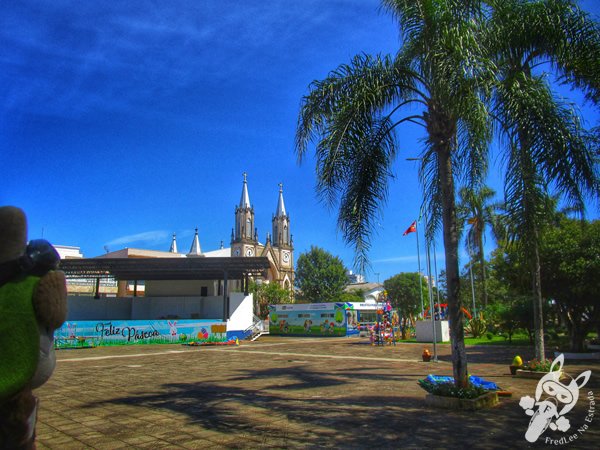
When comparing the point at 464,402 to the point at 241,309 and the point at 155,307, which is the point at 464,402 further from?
the point at 155,307

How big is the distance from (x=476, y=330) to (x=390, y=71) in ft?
84.6

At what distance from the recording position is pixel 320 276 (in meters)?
64.2

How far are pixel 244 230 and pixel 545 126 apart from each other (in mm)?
92174

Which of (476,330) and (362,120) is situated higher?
(362,120)

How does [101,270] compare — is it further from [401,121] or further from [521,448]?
[521,448]

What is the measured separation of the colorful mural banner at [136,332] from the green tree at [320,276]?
109 feet

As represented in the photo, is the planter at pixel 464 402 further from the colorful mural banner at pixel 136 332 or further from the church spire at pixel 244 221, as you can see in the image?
the church spire at pixel 244 221

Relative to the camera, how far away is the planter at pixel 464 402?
24.0 ft

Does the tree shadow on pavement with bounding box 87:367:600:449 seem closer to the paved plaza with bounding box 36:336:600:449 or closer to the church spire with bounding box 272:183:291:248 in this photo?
the paved plaza with bounding box 36:336:600:449

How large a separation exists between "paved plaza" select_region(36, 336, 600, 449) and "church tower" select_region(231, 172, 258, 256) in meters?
84.2

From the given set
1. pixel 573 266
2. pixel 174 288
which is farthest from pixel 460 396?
pixel 174 288

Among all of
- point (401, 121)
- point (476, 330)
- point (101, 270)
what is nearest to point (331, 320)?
point (476, 330)

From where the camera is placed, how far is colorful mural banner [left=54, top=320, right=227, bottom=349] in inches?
1099

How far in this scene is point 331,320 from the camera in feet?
133
